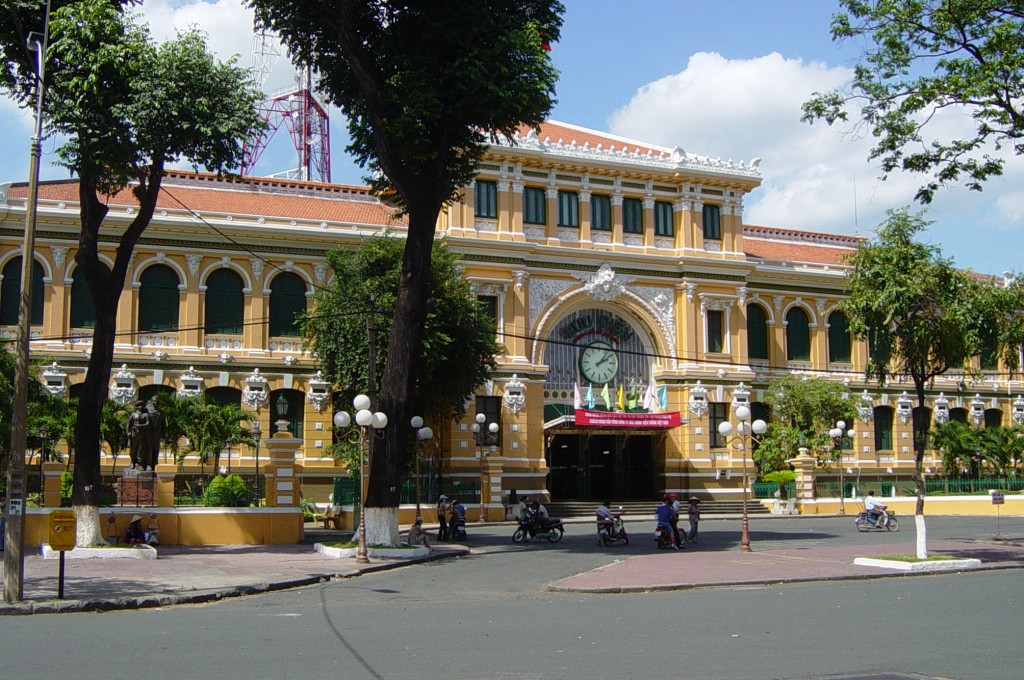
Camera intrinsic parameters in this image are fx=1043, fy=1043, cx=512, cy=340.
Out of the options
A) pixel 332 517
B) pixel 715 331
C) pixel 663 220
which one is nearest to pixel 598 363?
pixel 715 331

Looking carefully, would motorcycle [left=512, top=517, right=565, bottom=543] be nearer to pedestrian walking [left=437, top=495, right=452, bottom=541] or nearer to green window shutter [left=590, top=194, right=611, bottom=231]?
pedestrian walking [left=437, top=495, right=452, bottom=541]

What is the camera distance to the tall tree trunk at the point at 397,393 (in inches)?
964

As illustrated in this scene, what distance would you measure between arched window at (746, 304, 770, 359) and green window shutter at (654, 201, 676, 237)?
5.43 m

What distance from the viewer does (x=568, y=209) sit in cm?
4434

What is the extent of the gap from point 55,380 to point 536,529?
19.3m

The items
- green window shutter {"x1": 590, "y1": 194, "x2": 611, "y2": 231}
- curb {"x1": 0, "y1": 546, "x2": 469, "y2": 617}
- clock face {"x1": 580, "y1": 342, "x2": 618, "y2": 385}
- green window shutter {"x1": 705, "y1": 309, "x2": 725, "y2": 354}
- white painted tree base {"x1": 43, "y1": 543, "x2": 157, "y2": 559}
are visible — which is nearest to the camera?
curb {"x1": 0, "y1": 546, "x2": 469, "y2": 617}

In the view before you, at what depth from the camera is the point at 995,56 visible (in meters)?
21.8

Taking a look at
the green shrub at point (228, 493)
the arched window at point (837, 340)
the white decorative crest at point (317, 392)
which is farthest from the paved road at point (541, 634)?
the arched window at point (837, 340)

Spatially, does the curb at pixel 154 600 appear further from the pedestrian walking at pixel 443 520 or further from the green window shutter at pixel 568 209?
the green window shutter at pixel 568 209

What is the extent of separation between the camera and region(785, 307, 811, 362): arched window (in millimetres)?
48688

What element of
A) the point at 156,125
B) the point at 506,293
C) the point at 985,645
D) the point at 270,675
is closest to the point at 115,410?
the point at 156,125

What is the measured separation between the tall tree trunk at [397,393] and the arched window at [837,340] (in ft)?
97.7

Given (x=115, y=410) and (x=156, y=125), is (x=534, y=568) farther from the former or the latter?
(x=115, y=410)

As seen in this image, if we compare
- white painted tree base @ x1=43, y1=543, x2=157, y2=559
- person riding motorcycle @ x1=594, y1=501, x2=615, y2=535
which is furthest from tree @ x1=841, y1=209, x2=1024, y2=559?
white painted tree base @ x1=43, y1=543, x2=157, y2=559
